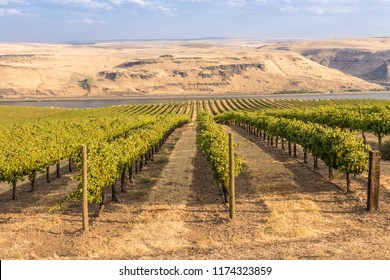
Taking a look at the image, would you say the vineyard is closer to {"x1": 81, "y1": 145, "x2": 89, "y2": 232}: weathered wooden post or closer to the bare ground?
the bare ground

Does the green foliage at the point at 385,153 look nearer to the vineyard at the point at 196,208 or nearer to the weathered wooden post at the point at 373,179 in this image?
the vineyard at the point at 196,208

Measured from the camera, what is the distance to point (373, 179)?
16.8 metres

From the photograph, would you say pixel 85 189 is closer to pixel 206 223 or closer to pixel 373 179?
pixel 206 223

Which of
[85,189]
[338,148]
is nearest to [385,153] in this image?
[338,148]

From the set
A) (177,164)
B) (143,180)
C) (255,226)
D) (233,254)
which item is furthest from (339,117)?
(233,254)

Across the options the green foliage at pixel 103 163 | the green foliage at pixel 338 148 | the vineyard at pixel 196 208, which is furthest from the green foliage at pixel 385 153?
the green foliage at pixel 103 163

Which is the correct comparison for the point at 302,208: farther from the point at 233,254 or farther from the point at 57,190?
the point at 57,190

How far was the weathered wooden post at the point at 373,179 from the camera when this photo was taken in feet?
55.0

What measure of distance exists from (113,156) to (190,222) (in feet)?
17.6

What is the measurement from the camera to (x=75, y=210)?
61.7 ft

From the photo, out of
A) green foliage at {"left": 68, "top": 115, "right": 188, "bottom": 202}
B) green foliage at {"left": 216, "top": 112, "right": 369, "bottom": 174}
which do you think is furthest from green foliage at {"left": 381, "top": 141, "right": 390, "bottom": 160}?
green foliage at {"left": 68, "top": 115, "right": 188, "bottom": 202}

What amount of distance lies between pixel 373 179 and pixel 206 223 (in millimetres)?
7409

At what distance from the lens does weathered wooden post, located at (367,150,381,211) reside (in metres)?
16.8

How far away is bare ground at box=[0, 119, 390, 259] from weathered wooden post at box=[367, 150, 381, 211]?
1.67ft
